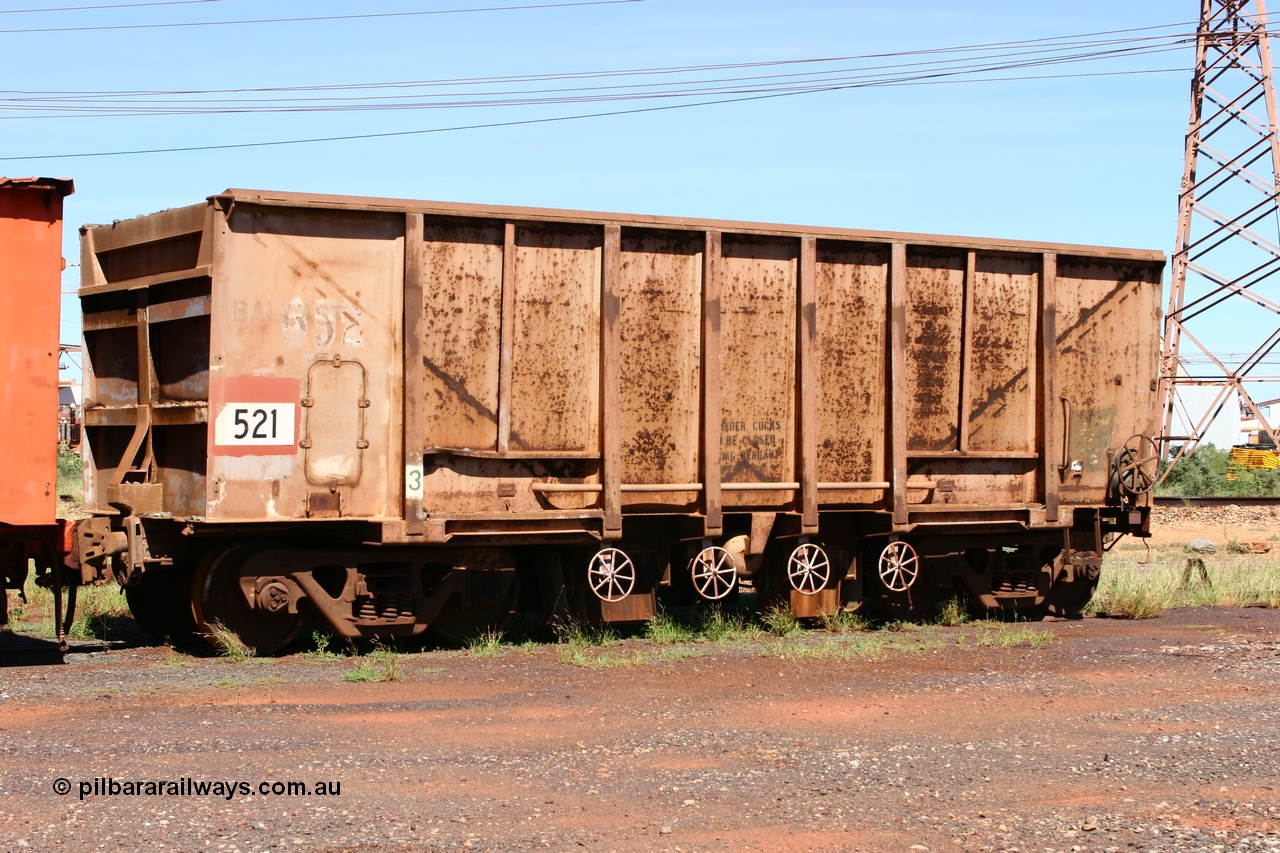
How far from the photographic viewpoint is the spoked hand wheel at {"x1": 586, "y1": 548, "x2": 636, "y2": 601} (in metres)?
10.2

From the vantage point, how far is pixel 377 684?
8.35 m

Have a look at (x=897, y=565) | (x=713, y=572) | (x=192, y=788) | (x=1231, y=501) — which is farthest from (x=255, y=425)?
(x=1231, y=501)

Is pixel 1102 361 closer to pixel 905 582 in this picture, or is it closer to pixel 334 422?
pixel 905 582

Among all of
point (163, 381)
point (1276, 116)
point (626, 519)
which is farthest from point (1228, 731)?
point (1276, 116)

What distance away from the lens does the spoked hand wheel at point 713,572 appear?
34.7 feet

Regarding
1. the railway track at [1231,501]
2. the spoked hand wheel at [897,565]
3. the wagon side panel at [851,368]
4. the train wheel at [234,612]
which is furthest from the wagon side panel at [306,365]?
the railway track at [1231,501]

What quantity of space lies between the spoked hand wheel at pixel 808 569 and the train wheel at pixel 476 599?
8.01 ft

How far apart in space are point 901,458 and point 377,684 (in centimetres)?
501

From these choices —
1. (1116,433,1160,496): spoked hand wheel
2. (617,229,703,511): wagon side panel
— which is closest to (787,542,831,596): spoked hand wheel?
(617,229,703,511): wagon side panel

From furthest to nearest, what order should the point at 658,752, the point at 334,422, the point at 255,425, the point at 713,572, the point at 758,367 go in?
the point at 758,367 → the point at 713,572 → the point at 334,422 → the point at 255,425 → the point at 658,752

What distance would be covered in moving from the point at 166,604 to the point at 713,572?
14.5 feet

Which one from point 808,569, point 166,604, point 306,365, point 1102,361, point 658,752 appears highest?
point 1102,361

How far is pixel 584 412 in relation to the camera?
400 inches

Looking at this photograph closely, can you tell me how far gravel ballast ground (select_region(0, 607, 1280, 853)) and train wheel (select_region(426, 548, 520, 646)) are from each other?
0.46 metres
